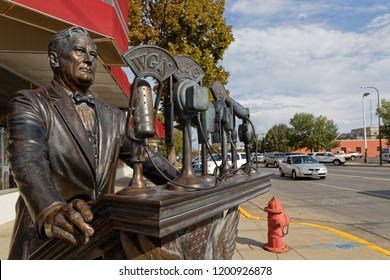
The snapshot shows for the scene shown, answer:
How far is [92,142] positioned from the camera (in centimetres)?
152

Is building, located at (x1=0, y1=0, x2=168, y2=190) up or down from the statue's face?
up

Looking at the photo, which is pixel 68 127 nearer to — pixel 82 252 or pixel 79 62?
pixel 79 62

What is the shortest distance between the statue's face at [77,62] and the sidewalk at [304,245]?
374 cm

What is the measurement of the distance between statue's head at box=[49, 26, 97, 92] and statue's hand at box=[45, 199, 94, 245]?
0.74m

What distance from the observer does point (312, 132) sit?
51.9m

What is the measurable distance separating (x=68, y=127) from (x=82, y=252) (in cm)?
55

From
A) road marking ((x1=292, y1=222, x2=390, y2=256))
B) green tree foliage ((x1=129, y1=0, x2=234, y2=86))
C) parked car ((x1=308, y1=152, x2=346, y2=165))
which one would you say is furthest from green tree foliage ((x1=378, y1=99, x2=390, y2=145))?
road marking ((x1=292, y1=222, x2=390, y2=256))

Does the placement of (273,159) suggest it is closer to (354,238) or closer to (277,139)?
(354,238)

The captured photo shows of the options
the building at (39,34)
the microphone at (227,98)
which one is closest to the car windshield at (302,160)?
the building at (39,34)

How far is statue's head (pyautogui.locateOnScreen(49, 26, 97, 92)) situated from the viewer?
4.81 ft

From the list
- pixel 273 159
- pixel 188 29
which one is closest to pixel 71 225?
pixel 188 29

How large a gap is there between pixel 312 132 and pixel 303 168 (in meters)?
38.6

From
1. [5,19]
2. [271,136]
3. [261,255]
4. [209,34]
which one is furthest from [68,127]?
Answer: [271,136]

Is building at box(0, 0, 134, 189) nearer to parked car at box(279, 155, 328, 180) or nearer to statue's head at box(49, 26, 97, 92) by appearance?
statue's head at box(49, 26, 97, 92)
